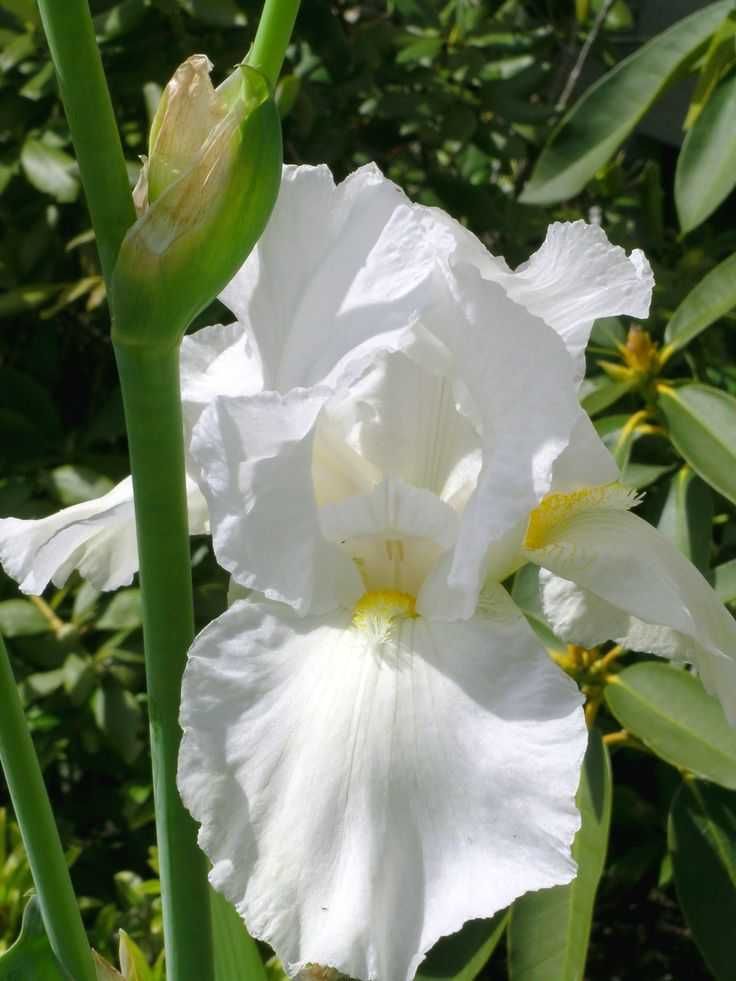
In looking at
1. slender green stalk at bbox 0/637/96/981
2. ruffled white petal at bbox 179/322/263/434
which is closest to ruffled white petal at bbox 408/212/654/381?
ruffled white petal at bbox 179/322/263/434

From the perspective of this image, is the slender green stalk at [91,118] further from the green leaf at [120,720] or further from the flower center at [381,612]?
the green leaf at [120,720]

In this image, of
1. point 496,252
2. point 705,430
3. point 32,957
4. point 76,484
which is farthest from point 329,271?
point 496,252

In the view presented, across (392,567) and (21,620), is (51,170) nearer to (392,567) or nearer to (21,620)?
(21,620)

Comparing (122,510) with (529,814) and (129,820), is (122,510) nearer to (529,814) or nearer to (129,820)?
(529,814)

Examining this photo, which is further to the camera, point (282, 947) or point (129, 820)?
point (129, 820)

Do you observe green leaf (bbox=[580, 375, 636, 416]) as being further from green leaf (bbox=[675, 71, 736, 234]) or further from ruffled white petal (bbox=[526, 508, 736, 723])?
ruffled white petal (bbox=[526, 508, 736, 723])

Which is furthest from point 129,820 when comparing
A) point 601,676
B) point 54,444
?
point 601,676

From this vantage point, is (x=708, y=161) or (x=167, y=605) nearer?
(x=167, y=605)
